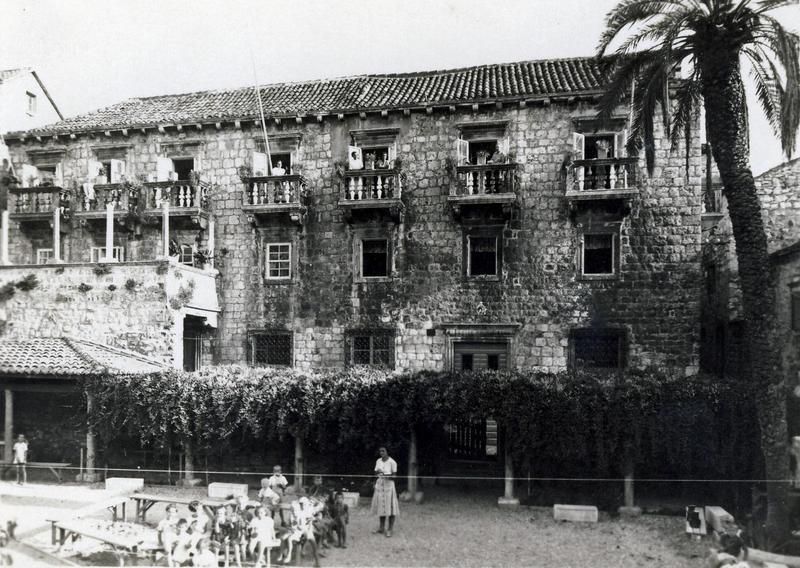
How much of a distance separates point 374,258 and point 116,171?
10110 millimetres

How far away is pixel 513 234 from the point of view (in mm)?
20875

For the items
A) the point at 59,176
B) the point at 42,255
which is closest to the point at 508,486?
the point at 42,255

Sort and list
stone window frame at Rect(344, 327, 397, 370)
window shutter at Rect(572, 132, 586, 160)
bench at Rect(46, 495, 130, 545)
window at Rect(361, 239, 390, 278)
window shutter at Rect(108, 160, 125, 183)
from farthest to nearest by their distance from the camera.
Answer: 1. window shutter at Rect(108, 160, 125, 183)
2. window at Rect(361, 239, 390, 278)
3. stone window frame at Rect(344, 327, 397, 370)
4. window shutter at Rect(572, 132, 586, 160)
5. bench at Rect(46, 495, 130, 545)

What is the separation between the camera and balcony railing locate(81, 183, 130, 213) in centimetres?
2248

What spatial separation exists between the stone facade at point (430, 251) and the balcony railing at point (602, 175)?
80 cm

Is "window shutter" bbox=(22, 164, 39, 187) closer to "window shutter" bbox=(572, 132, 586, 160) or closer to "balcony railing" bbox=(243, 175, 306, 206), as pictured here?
"balcony railing" bbox=(243, 175, 306, 206)

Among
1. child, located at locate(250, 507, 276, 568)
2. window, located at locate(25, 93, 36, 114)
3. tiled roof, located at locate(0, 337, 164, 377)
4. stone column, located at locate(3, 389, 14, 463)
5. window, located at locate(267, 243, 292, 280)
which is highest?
window, located at locate(25, 93, 36, 114)

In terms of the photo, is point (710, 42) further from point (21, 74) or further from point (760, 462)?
point (21, 74)

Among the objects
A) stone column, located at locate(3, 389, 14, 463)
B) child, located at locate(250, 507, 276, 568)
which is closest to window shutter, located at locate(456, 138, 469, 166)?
child, located at locate(250, 507, 276, 568)

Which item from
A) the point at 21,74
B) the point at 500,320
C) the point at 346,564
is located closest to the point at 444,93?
the point at 500,320

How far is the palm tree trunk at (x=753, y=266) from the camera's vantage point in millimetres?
13383

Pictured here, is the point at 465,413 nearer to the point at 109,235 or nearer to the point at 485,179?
the point at 485,179

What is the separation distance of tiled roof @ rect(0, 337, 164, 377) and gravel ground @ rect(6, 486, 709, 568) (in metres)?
3.44

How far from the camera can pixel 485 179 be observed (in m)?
20.5
